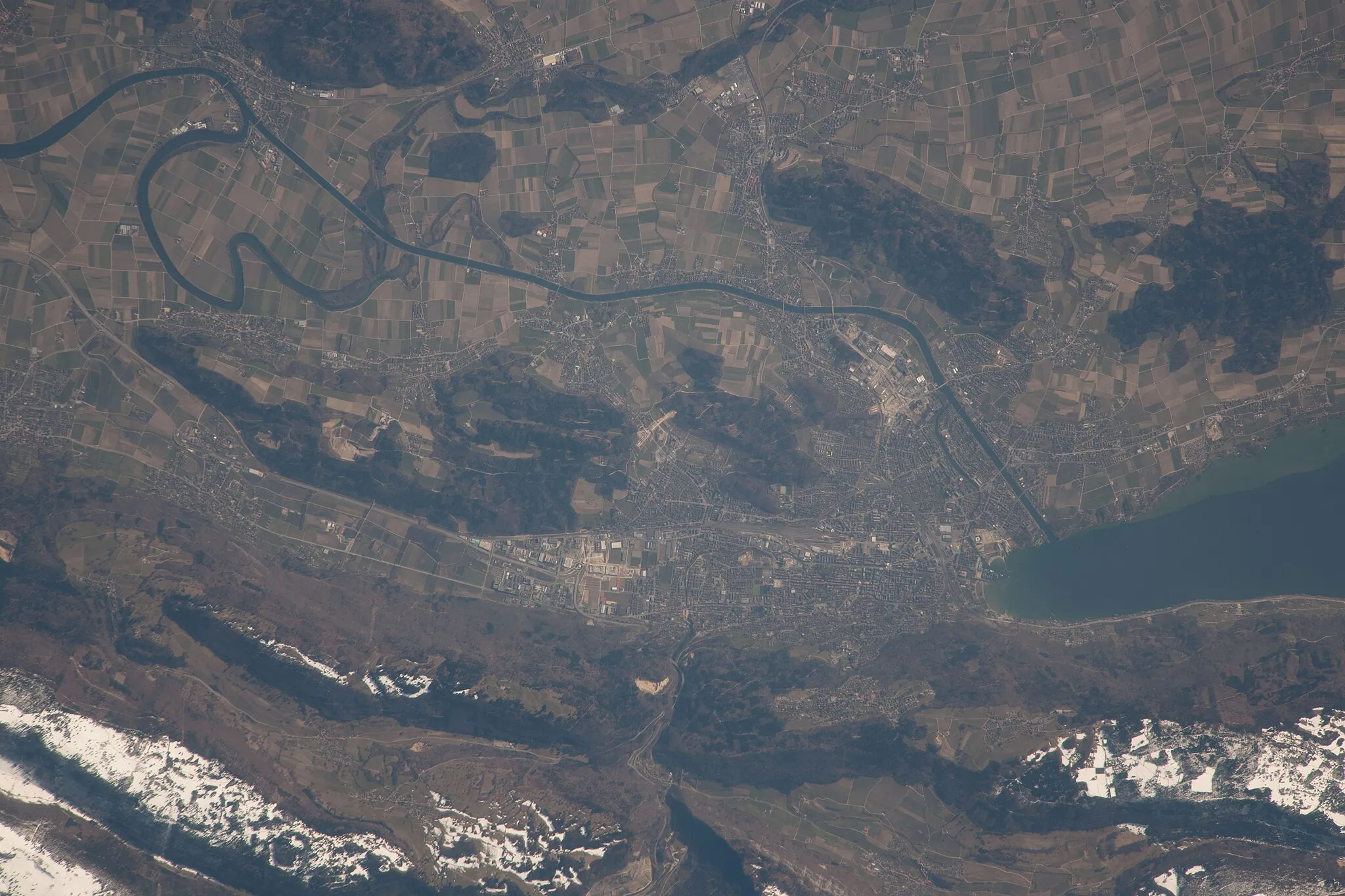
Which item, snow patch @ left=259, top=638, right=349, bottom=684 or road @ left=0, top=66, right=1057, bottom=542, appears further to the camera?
road @ left=0, top=66, right=1057, bottom=542

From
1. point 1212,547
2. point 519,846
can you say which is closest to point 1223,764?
point 1212,547

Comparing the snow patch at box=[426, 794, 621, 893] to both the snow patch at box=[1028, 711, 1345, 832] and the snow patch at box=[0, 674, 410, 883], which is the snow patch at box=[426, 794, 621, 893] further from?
the snow patch at box=[1028, 711, 1345, 832]

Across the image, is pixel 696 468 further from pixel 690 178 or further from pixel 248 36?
pixel 248 36

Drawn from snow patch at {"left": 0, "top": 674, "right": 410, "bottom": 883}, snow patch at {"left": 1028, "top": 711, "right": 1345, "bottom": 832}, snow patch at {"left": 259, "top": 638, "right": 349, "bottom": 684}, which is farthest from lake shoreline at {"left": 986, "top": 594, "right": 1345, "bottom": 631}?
snow patch at {"left": 259, "top": 638, "right": 349, "bottom": 684}

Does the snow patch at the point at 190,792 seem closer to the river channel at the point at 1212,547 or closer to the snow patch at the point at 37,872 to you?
the snow patch at the point at 37,872

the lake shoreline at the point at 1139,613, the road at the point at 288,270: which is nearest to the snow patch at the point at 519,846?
the lake shoreline at the point at 1139,613

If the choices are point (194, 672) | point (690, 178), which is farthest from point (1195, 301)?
point (194, 672)

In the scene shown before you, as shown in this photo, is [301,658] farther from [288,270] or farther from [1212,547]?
[1212,547]
